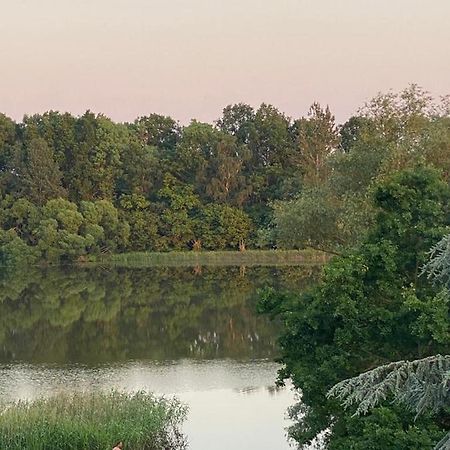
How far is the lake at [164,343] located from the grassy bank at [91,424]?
5.37 feet

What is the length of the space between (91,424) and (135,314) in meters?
25.1

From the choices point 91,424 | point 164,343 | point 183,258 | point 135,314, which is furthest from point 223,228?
point 91,424

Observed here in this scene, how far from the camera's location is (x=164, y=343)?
1240 inches

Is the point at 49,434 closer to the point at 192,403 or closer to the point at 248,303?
the point at 192,403

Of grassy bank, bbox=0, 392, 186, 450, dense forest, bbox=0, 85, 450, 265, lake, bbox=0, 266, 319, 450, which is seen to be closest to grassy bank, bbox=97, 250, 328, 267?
dense forest, bbox=0, 85, 450, 265

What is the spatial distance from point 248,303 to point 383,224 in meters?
29.4

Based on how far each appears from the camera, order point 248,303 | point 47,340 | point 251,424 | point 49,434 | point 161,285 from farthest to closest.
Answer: point 161,285, point 248,303, point 47,340, point 251,424, point 49,434

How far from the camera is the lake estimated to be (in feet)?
66.8

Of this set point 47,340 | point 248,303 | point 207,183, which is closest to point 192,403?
point 47,340

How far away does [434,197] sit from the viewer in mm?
12680

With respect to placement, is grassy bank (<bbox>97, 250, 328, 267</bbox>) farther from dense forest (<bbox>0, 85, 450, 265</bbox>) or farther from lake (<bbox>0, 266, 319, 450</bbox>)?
lake (<bbox>0, 266, 319, 450</bbox>)

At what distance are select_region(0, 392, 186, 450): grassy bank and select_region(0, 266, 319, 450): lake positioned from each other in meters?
1.64

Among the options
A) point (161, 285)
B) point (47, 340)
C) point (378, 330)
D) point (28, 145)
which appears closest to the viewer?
point (378, 330)

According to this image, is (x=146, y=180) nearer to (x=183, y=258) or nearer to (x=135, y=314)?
(x=183, y=258)
